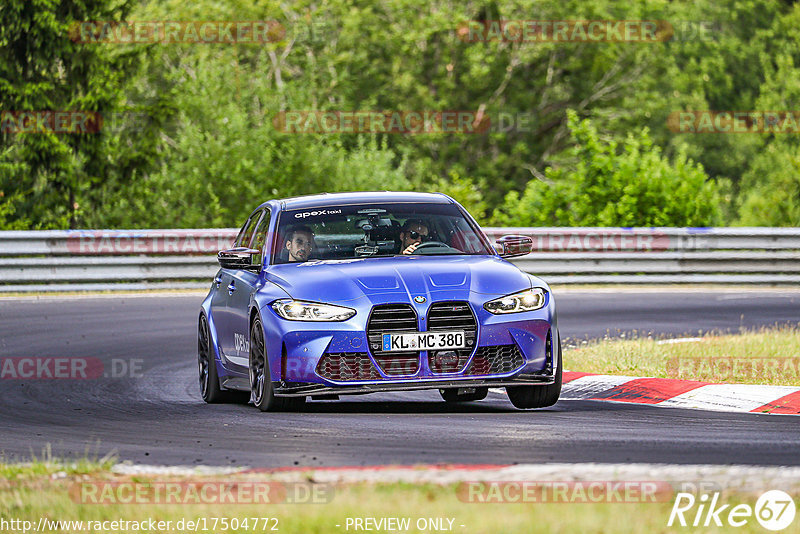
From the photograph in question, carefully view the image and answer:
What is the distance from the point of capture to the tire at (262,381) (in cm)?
990

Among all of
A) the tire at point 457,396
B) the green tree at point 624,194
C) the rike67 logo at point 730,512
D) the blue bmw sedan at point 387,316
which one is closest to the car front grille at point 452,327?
the blue bmw sedan at point 387,316

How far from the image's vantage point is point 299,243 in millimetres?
10711

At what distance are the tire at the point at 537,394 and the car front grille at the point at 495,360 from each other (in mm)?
424

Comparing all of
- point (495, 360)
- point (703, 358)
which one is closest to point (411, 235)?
point (495, 360)

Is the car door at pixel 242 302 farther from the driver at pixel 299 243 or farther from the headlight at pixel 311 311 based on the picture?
the headlight at pixel 311 311

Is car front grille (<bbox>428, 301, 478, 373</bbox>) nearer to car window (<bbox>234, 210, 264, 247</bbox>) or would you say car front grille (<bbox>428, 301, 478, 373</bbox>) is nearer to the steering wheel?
the steering wheel

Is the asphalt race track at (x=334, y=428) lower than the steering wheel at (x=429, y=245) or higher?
lower

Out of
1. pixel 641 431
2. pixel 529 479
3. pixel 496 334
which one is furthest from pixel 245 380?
pixel 529 479

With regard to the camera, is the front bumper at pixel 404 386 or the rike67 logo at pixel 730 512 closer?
the rike67 logo at pixel 730 512

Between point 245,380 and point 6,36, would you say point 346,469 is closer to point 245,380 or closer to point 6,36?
point 245,380

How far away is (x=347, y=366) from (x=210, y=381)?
2440 mm

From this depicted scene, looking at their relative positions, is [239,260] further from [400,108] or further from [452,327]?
[400,108]

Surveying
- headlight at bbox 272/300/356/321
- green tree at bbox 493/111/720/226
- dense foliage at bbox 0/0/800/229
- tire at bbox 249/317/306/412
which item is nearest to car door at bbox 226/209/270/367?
tire at bbox 249/317/306/412

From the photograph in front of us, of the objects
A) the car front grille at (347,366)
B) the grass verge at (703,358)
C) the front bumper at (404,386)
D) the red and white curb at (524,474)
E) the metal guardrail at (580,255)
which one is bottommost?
the metal guardrail at (580,255)
